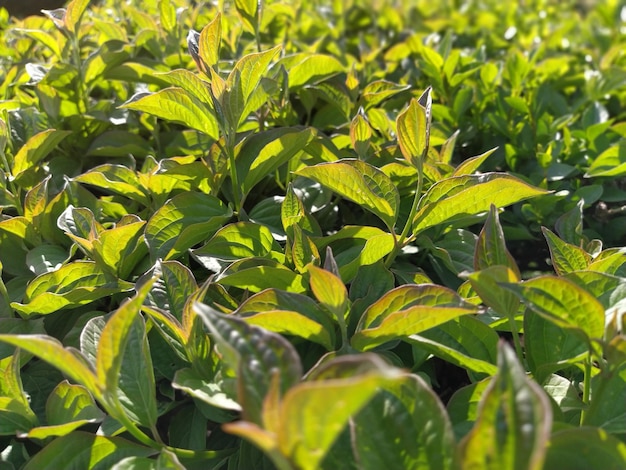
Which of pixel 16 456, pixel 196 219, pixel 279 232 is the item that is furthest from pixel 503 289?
pixel 16 456

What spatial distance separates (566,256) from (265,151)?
25.8 inches

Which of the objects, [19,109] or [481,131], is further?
[481,131]

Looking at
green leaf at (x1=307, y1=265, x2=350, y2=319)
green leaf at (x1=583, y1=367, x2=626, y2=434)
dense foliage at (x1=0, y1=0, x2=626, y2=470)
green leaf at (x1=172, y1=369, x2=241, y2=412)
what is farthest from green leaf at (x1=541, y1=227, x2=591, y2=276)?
green leaf at (x1=172, y1=369, x2=241, y2=412)

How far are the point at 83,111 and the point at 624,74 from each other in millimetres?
1760

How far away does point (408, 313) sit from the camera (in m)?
0.88

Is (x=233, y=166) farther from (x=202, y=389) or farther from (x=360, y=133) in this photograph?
(x=202, y=389)

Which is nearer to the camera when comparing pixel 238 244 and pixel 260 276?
pixel 260 276

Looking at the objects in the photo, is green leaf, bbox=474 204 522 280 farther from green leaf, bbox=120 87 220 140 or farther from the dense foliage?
green leaf, bbox=120 87 220 140

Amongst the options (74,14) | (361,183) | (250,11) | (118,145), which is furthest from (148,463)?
(74,14)

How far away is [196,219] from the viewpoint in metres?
1.34

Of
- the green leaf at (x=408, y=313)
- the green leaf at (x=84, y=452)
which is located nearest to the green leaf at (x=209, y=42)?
the green leaf at (x=408, y=313)

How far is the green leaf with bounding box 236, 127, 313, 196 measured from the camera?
1.35 metres

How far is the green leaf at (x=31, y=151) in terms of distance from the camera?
1.52 m

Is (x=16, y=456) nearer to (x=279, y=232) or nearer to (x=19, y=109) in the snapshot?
(x=279, y=232)
